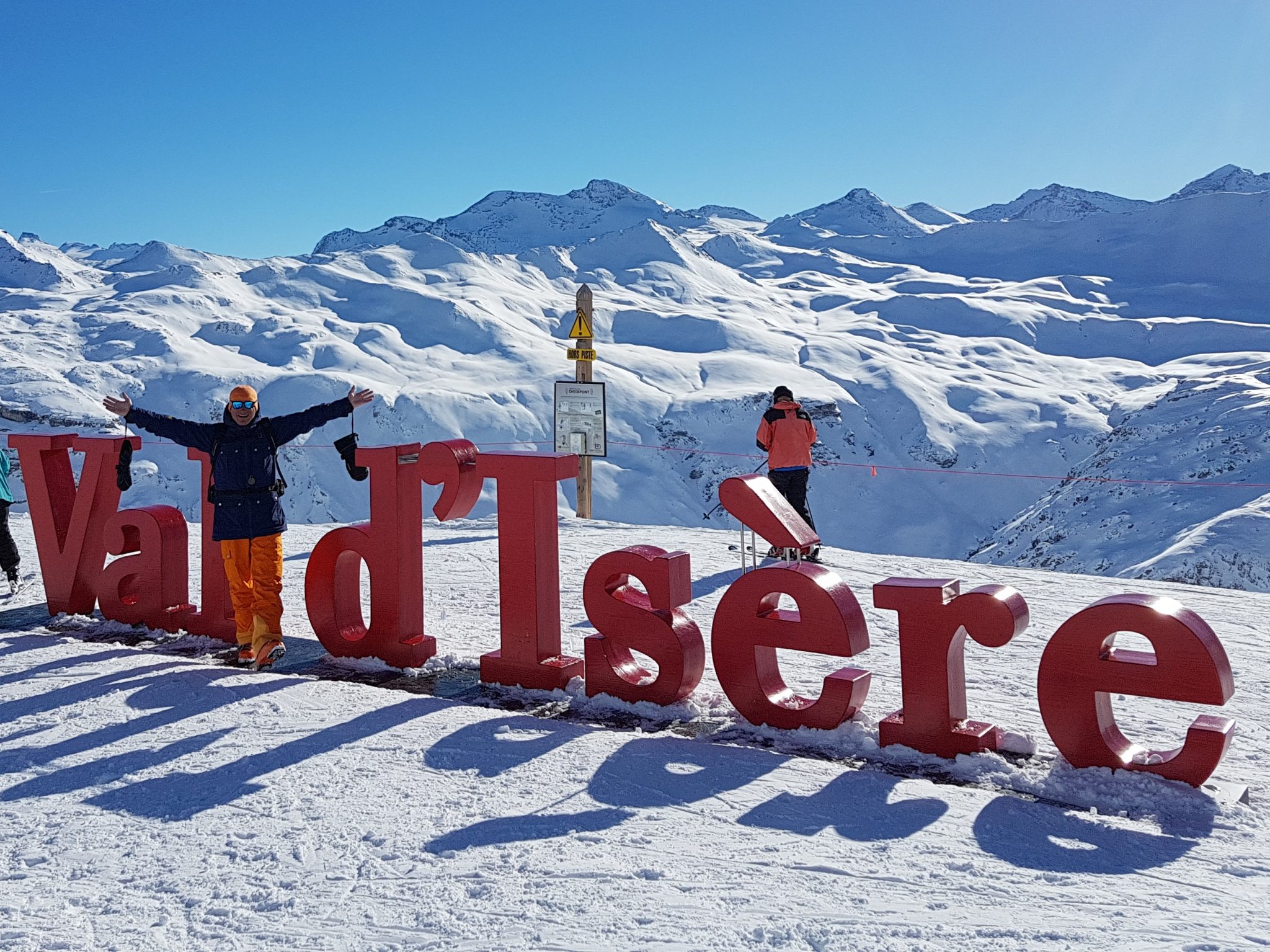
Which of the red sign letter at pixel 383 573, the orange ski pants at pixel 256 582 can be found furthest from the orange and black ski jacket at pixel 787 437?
the orange ski pants at pixel 256 582

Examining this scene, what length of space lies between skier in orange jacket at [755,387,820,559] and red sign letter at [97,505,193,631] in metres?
4.82

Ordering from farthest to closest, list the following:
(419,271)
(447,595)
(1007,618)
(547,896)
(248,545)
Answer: (419,271)
(447,595)
(248,545)
(1007,618)
(547,896)

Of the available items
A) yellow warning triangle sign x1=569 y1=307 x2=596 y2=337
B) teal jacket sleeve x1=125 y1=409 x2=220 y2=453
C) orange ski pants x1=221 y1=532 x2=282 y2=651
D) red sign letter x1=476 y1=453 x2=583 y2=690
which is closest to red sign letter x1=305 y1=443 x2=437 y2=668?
orange ski pants x1=221 y1=532 x2=282 y2=651

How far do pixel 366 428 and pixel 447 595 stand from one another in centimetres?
2305

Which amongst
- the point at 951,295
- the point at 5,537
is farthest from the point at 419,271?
the point at 5,537

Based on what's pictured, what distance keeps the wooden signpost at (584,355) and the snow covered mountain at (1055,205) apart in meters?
134

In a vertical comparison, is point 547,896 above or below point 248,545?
below

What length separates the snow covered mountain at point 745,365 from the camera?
23125 millimetres

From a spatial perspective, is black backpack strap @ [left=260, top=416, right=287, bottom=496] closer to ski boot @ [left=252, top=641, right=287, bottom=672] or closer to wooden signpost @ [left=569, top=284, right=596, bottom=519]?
ski boot @ [left=252, top=641, right=287, bottom=672]

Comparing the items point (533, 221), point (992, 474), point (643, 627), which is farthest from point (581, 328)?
point (533, 221)

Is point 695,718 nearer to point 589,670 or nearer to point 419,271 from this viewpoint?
point 589,670

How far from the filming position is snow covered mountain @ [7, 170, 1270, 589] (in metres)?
23.1

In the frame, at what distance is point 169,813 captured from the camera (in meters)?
3.49

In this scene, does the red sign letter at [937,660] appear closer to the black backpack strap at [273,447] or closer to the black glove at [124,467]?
the black backpack strap at [273,447]
